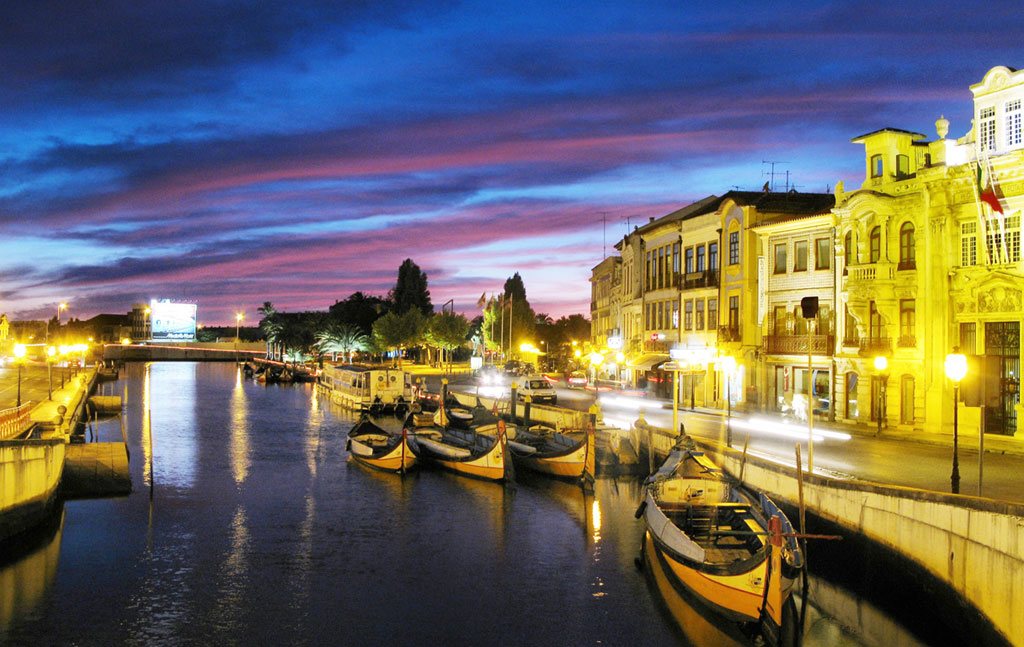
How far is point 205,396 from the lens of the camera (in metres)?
100

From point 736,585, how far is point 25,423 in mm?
30673

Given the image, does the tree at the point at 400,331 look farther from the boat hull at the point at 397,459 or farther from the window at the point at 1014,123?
the window at the point at 1014,123

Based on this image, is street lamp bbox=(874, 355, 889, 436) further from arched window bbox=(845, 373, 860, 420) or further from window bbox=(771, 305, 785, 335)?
window bbox=(771, 305, 785, 335)

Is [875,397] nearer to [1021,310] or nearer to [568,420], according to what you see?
[1021,310]

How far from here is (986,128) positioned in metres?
34.4

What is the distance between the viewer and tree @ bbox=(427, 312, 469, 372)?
131250 mm

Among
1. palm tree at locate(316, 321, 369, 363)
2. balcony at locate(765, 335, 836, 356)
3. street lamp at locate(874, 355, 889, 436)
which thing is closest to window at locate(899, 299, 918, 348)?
street lamp at locate(874, 355, 889, 436)

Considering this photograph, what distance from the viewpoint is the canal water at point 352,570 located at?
21594 millimetres

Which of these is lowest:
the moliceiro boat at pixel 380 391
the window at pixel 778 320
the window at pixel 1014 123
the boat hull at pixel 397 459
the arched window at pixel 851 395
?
the boat hull at pixel 397 459

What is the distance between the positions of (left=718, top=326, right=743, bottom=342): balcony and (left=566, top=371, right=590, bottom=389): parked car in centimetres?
2597

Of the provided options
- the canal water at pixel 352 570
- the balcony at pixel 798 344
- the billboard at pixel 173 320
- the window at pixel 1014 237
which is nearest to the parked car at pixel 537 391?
the balcony at pixel 798 344

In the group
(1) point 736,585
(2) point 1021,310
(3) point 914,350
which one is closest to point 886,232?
(3) point 914,350

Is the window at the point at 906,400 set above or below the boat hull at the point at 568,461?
above

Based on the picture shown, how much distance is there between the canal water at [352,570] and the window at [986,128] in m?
20.3
